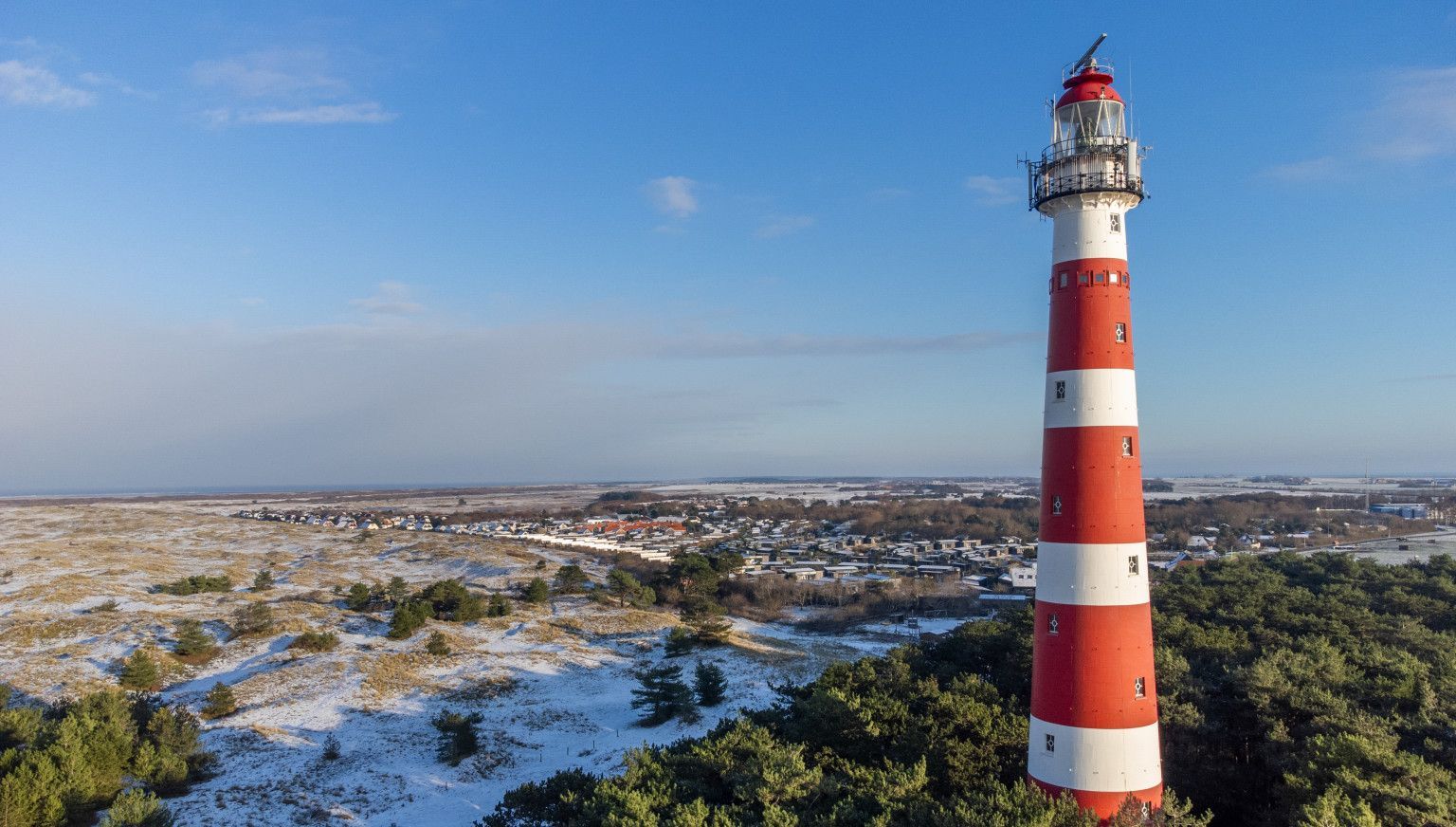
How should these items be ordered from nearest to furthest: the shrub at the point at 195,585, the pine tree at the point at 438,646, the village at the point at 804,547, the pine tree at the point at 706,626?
the pine tree at the point at 438,646 < the pine tree at the point at 706,626 < the shrub at the point at 195,585 < the village at the point at 804,547

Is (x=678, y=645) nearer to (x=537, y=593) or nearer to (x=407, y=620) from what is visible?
(x=407, y=620)

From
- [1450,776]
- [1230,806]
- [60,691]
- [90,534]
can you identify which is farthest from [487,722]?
[90,534]

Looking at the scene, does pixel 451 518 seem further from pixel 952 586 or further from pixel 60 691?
pixel 60 691

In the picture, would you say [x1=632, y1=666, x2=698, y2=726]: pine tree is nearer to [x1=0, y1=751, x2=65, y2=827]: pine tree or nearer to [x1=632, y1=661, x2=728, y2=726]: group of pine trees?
[x1=632, y1=661, x2=728, y2=726]: group of pine trees

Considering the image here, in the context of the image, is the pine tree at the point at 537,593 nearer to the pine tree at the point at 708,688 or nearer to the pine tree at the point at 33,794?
the pine tree at the point at 708,688

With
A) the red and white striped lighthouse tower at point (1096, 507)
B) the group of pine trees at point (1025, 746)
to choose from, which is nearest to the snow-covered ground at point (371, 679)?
the group of pine trees at point (1025, 746)

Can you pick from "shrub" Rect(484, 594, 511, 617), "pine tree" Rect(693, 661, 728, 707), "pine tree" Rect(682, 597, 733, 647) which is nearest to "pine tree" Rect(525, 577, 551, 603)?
"shrub" Rect(484, 594, 511, 617)
